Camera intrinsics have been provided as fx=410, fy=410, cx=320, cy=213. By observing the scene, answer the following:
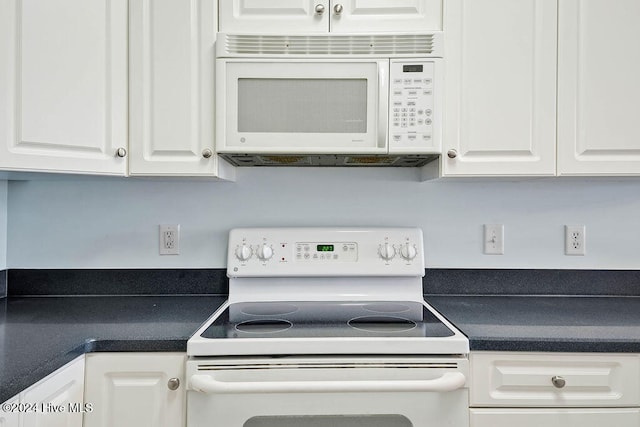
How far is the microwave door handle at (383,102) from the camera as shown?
4.34 ft

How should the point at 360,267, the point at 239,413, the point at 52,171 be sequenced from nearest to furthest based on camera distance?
the point at 239,413
the point at 52,171
the point at 360,267

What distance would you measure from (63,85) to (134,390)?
0.92 metres

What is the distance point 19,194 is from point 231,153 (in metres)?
0.99

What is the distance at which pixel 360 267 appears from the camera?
1.58m

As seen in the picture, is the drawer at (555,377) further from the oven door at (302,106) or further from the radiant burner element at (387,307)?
the oven door at (302,106)

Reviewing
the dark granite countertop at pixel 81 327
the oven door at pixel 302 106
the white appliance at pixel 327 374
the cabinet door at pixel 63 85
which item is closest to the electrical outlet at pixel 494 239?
the white appliance at pixel 327 374

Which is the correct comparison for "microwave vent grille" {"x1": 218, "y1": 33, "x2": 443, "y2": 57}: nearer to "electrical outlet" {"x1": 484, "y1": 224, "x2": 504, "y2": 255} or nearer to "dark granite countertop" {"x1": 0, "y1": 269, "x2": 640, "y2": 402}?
"electrical outlet" {"x1": 484, "y1": 224, "x2": 504, "y2": 255}

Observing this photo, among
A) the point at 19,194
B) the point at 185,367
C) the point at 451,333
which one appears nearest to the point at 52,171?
the point at 19,194

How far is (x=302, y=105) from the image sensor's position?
4.42 feet

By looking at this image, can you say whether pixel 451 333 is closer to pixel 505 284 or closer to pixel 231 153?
pixel 505 284

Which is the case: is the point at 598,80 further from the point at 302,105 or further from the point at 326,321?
the point at 326,321

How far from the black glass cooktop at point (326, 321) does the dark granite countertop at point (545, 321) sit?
0.11m

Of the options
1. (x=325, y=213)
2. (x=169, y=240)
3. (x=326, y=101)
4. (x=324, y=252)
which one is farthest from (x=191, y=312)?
(x=326, y=101)

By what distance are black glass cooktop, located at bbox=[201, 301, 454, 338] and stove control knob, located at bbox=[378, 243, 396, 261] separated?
0.17m
